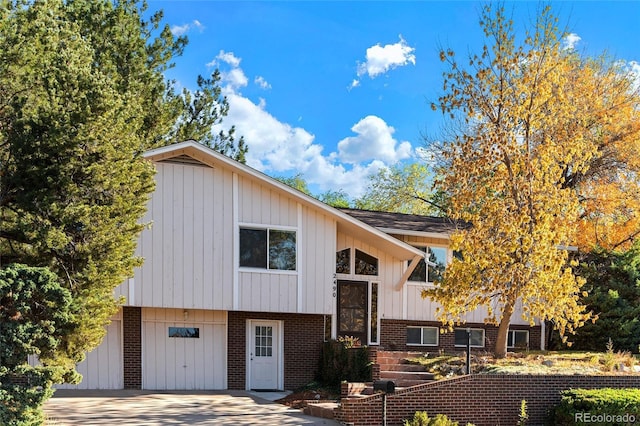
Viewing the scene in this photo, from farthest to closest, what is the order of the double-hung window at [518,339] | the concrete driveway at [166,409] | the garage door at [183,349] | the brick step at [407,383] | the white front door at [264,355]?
1. the double-hung window at [518,339]
2. the white front door at [264,355]
3. the garage door at [183,349]
4. the brick step at [407,383]
5. the concrete driveway at [166,409]

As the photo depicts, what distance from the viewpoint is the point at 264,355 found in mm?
17891

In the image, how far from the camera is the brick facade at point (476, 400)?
42.0 ft

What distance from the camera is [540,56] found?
15195mm

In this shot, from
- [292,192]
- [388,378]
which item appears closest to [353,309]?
[292,192]

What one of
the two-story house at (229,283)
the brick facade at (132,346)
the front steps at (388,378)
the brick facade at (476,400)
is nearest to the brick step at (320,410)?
the front steps at (388,378)

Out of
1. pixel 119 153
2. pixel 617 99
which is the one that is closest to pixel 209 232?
pixel 119 153

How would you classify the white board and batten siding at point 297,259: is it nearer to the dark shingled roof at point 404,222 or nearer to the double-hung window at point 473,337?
the dark shingled roof at point 404,222

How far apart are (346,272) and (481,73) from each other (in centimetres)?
710

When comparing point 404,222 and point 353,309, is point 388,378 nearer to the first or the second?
point 353,309

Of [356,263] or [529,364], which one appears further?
[356,263]

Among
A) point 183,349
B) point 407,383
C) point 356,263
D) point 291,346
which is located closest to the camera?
point 407,383

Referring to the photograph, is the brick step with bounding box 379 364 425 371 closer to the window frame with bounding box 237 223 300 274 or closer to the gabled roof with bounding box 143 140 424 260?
the window frame with bounding box 237 223 300 274

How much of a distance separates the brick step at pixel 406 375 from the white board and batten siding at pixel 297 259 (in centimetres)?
340

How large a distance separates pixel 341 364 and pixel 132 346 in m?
5.47
